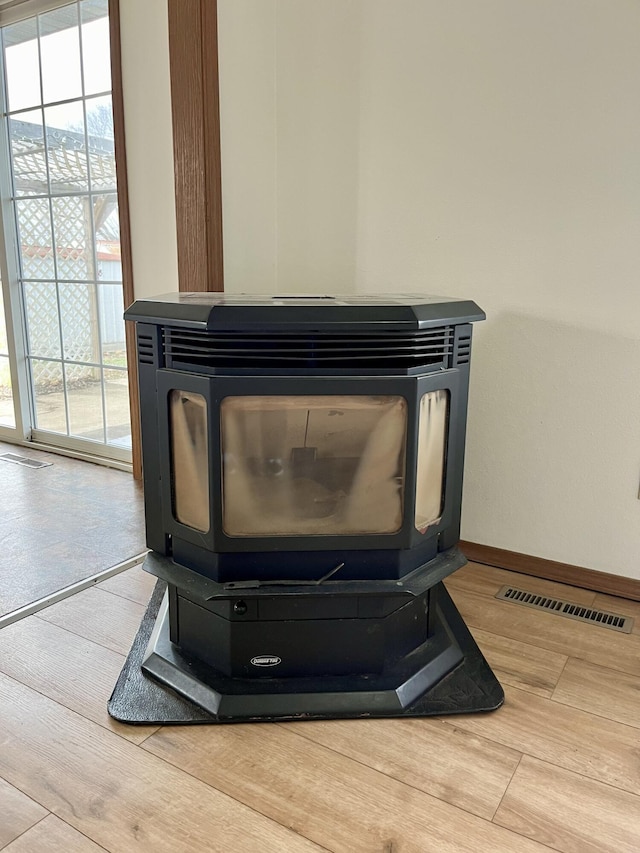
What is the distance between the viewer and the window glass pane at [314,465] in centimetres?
129

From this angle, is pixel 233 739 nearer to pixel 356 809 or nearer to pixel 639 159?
pixel 356 809

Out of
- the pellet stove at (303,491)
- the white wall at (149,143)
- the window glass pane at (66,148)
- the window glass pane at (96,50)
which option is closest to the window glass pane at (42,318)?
the window glass pane at (66,148)

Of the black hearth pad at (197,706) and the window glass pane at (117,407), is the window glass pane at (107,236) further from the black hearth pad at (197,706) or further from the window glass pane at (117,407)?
the black hearth pad at (197,706)

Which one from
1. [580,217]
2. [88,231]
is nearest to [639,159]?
[580,217]

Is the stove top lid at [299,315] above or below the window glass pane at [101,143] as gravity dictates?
below

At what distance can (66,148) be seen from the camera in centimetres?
277

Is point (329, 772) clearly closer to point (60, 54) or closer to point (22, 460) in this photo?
point (22, 460)

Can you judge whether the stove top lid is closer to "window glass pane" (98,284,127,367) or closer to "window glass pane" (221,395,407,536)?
"window glass pane" (221,395,407,536)

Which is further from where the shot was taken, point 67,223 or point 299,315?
point 67,223

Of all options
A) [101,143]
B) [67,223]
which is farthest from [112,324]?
[101,143]

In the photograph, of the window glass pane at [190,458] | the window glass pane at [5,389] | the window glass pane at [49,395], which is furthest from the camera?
the window glass pane at [5,389]

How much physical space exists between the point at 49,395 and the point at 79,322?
0.45 metres

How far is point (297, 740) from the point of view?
1.25m

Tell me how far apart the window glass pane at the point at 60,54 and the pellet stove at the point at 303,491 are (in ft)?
5.96
